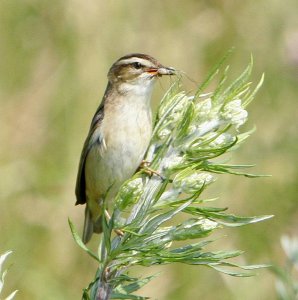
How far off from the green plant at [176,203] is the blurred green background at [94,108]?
11.2 feet

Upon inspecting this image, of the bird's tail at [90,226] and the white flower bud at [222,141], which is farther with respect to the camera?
the bird's tail at [90,226]

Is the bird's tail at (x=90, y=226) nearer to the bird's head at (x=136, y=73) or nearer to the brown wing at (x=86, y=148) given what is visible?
the brown wing at (x=86, y=148)

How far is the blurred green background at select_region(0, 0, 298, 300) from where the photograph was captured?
21.8ft

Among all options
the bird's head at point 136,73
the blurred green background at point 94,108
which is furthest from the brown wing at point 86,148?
the blurred green background at point 94,108

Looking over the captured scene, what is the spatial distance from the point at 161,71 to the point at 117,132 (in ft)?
1.41

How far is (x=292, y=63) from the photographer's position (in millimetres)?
6562

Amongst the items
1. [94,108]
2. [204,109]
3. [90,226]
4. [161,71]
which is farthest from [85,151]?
[94,108]

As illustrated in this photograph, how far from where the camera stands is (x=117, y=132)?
15.4ft

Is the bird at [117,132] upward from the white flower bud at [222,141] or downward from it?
downward

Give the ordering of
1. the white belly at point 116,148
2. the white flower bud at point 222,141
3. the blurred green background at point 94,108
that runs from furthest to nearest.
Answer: the blurred green background at point 94,108
the white belly at point 116,148
the white flower bud at point 222,141

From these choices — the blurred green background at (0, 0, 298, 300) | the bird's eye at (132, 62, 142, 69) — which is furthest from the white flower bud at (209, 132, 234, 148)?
the blurred green background at (0, 0, 298, 300)

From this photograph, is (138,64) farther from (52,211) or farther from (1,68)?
(1,68)

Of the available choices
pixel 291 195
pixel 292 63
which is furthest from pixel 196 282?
pixel 292 63

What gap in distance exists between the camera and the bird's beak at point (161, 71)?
168 inches
